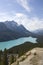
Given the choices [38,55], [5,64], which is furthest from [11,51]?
[38,55]

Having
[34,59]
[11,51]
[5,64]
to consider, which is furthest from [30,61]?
[11,51]

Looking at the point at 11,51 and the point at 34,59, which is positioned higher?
the point at 11,51

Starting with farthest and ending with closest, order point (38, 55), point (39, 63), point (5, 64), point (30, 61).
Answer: point (5, 64) < point (38, 55) < point (30, 61) < point (39, 63)

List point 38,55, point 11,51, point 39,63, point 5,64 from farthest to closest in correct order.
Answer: point 11,51 < point 5,64 < point 38,55 < point 39,63

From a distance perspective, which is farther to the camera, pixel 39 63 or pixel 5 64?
pixel 5 64

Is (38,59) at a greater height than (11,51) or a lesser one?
lesser

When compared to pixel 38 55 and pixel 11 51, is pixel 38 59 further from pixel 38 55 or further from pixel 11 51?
pixel 11 51

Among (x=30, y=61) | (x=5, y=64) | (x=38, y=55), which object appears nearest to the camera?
(x=30, y=61)

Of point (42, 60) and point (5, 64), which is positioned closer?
point (42, 60)

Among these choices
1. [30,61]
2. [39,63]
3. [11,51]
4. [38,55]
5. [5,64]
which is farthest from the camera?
[11,51]
